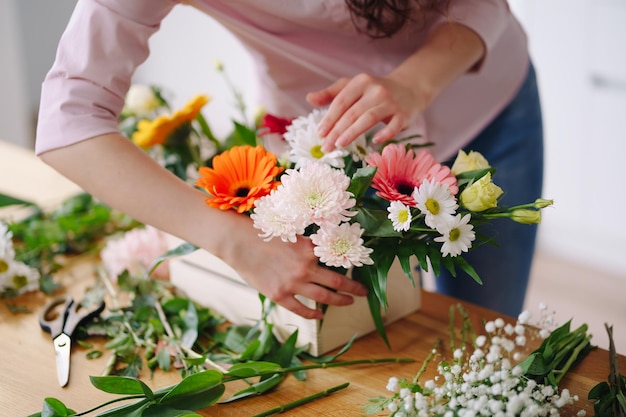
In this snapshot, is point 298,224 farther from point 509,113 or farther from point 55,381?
point 509,113

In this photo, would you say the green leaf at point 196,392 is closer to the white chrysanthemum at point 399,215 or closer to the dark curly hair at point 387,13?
the white chrysanthemum at point 399,215

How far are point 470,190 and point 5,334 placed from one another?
71 centimetres

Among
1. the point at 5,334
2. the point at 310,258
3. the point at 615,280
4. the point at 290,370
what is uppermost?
the point at 310,258

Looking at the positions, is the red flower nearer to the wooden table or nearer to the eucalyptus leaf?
the eucalyptus leaf

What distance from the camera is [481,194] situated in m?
0.82

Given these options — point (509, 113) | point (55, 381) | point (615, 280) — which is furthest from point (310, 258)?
point (615, 280)

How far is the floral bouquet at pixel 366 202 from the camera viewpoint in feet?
2.72

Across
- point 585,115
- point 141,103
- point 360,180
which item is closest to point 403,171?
point 360,180

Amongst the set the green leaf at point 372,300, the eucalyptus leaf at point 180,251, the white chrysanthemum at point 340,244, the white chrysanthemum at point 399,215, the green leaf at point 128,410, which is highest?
the white chrysanthemum at point 399,215


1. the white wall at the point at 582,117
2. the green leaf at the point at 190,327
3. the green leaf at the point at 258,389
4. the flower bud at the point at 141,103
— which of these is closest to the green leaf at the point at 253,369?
the green leaf at the point at 258,389

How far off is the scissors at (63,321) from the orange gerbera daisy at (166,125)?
305 millimetres

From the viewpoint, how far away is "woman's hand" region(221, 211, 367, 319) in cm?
92

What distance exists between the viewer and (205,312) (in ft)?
3.59

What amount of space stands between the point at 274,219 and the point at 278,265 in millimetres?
87
